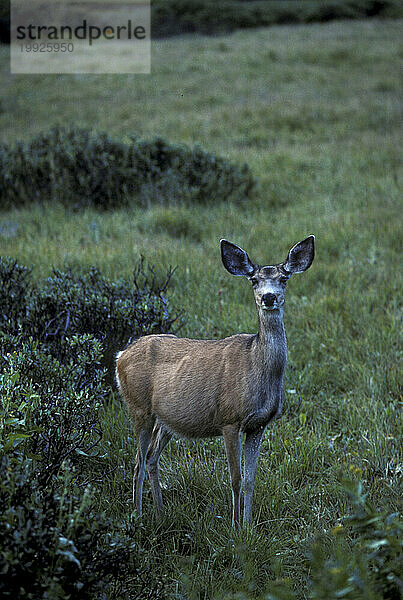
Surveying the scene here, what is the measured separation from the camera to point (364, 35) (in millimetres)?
23453

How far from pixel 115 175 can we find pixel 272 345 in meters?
6.79

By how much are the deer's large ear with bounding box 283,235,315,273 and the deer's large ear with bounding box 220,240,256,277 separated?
210mm

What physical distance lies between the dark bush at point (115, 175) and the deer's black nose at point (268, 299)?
20.4 ft

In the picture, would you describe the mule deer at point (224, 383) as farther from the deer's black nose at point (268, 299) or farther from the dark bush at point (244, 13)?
the dark bush at point (244, 13)

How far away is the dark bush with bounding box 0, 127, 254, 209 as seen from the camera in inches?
381

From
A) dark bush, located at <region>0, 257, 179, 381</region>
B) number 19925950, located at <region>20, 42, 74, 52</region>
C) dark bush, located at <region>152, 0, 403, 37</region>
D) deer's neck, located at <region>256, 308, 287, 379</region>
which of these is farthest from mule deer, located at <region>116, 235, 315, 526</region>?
dark bush, located at <region>152, 0, 403, 37</region>

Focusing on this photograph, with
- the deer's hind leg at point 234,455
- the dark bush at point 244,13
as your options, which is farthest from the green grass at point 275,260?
the dark bush at point 244,13

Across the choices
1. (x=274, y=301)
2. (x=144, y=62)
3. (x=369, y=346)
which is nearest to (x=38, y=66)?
(x=144, y=62)

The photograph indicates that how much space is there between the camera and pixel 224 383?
147 inches

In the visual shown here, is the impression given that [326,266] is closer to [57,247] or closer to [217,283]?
[217,283]

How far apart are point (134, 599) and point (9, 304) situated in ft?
10.3

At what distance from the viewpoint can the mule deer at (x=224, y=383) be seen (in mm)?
3607

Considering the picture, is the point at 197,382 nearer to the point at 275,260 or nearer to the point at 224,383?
the point at 224,383

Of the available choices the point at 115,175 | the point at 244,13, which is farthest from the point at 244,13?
the point at 115,175
